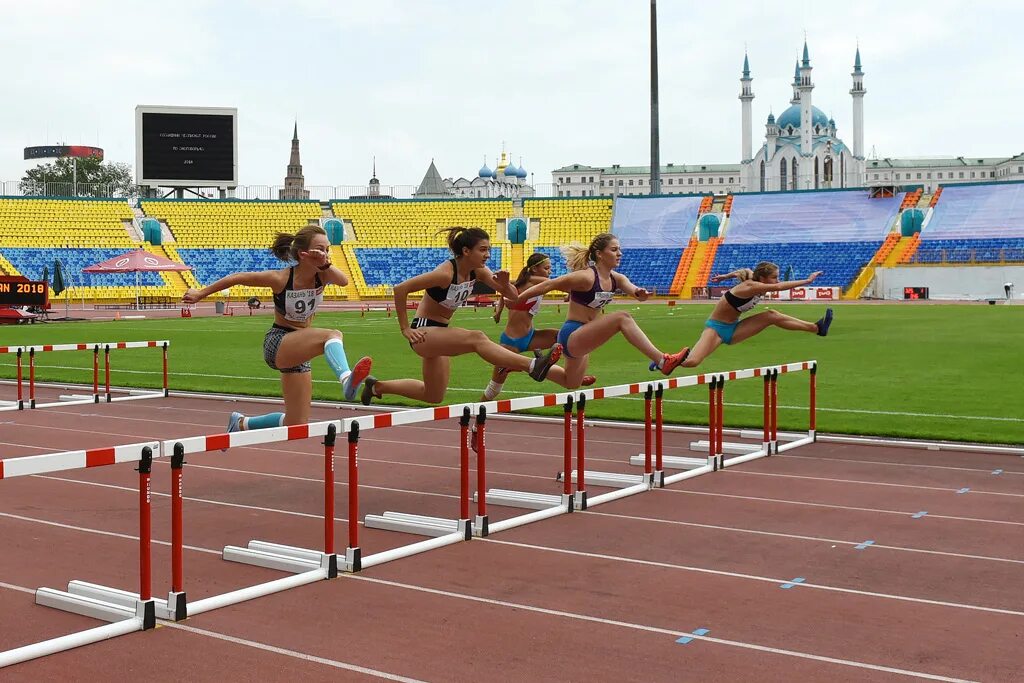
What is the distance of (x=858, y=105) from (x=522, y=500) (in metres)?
159

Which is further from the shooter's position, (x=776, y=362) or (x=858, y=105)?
(x=858, y=105)

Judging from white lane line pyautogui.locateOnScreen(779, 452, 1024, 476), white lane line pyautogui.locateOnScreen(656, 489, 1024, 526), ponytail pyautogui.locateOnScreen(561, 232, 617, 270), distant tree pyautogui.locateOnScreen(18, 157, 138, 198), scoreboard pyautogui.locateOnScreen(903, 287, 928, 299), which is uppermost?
distant tree pyautogui.locateOnScreen(18, 157, 138, 198)

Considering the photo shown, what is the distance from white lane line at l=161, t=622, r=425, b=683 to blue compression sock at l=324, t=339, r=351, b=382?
168 centimetres

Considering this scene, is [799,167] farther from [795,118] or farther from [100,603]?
[100,603]

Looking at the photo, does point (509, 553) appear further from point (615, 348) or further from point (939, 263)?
point (939, 263)

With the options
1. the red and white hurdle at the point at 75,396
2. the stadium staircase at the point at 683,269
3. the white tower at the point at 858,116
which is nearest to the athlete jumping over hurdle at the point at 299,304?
the red and white hurdle at the point at 75,396

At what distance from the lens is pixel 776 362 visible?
25000mm

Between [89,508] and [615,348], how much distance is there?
2122 cm

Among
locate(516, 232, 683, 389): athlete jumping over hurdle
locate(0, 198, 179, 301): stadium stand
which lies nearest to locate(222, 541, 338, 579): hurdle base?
locate(516, 232, 683, 389): athlete jumping over hurdle

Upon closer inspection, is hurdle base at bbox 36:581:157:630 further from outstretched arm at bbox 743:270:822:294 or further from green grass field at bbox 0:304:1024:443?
green grass field at bbox 0:304:1024:443

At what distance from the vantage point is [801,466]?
13414mm

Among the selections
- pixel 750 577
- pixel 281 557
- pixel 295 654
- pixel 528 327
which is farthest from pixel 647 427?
pixel 295 654

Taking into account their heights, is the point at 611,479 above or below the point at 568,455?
below

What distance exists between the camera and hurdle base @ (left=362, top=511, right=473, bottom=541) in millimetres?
9609
